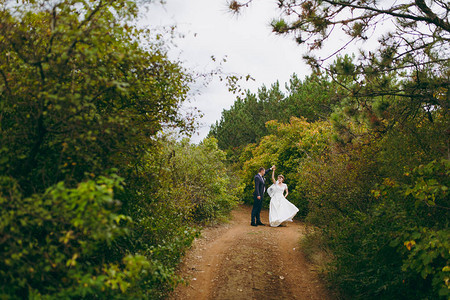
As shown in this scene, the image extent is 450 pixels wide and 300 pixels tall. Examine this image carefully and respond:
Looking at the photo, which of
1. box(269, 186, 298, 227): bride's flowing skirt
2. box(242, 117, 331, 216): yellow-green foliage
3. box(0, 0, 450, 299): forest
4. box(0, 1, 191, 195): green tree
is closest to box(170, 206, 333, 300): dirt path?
box(0, 0, 450, 299): forest

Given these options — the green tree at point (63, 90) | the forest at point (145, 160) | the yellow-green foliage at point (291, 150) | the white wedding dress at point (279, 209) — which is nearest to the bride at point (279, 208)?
the white wedding dress at point (279, 209)

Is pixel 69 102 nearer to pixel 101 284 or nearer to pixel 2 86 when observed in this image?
pixel 2 86

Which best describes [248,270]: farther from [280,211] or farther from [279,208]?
[279,208]

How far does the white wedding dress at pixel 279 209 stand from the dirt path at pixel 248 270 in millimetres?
1725

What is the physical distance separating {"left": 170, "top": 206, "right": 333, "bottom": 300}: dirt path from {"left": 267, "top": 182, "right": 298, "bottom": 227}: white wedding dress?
5.66 feet

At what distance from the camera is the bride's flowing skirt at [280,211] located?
12.1 meters

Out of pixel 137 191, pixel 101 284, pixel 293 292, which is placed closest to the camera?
pixel 101 284

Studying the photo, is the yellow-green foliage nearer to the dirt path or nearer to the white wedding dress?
the white wedding dress

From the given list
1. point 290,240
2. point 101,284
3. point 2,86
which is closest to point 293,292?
point 290,240

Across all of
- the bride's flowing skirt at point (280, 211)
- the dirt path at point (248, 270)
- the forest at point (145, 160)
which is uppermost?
the forest at point (145, 160)

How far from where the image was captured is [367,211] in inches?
255

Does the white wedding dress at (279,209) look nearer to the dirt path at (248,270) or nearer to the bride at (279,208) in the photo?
the bride at (279,208)

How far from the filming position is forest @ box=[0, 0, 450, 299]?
2.79 meters

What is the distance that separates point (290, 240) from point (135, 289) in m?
7.05
